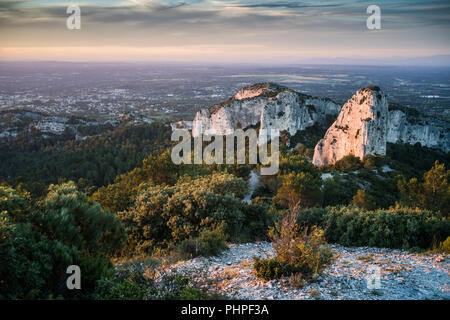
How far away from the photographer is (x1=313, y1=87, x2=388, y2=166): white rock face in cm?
3903

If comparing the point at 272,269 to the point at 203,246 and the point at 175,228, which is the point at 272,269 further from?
the point at 175,228

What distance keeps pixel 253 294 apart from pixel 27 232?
17.9 ft

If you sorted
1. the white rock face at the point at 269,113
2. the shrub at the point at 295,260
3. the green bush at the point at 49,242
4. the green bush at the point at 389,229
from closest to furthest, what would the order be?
1. the green bush at the point at 49,242
2. the shrub at the point at 295,260
3. the green bush at the point at 389,229
4. the white rock face at the point at 269,113

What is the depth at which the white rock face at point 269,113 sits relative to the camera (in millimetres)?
56594

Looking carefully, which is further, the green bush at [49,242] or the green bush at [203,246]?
the green bush at [203,246]

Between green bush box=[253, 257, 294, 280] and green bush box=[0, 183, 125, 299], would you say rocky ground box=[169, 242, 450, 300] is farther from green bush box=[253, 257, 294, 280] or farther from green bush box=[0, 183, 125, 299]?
green bush box=[0, 183, 125, 299]

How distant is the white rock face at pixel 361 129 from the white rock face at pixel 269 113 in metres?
13.4

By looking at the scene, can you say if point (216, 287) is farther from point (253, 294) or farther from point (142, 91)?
point (142, 91)

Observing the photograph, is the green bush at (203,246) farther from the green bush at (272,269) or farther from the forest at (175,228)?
the green bush at (272,269)

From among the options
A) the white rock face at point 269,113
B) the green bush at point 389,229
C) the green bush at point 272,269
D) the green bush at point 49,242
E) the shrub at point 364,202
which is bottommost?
the shrub at point 364,202

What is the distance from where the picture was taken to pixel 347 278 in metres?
7.26

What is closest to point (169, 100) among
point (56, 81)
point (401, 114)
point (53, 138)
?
point (53, 138)

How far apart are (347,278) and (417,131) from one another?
6543 cm

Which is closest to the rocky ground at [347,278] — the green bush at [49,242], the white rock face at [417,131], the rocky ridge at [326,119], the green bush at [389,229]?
the green bush at [389,229]
